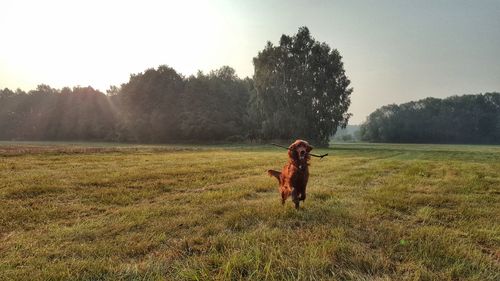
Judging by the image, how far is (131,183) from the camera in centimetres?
1081

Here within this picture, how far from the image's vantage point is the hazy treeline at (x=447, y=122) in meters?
107

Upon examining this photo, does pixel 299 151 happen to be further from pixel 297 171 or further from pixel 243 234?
pixel 243 234

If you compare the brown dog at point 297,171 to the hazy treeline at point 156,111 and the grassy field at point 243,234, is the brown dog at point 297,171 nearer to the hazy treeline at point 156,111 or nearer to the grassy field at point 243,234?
the grassy field at point 243,234

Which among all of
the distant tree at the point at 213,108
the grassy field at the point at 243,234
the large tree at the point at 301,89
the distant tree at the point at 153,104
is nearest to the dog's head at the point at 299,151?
the grassy field at the point at 243,234

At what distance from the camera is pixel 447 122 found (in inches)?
4247

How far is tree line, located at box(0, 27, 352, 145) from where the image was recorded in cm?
4994

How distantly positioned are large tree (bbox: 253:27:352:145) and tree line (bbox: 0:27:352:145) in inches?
5.6

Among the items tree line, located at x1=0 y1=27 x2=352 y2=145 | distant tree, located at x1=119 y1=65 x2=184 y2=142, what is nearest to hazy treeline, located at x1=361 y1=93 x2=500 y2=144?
tree line, located at x1=0 y1=27 x2=352 y2=145

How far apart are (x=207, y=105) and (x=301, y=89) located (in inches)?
954

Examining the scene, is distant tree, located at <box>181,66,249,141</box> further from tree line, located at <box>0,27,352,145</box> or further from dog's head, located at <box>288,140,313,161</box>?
dog's head, located at <box>288,140,313,161</box>

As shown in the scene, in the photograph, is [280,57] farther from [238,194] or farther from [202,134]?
[238,194]

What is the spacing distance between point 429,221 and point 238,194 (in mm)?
4389

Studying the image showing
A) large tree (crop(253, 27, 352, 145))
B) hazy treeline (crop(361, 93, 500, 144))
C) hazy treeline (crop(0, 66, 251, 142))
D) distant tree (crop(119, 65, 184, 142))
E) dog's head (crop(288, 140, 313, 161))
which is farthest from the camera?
hazy treeline (crop(361, 93, 500, 144))

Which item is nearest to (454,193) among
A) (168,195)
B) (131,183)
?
(168,195)
